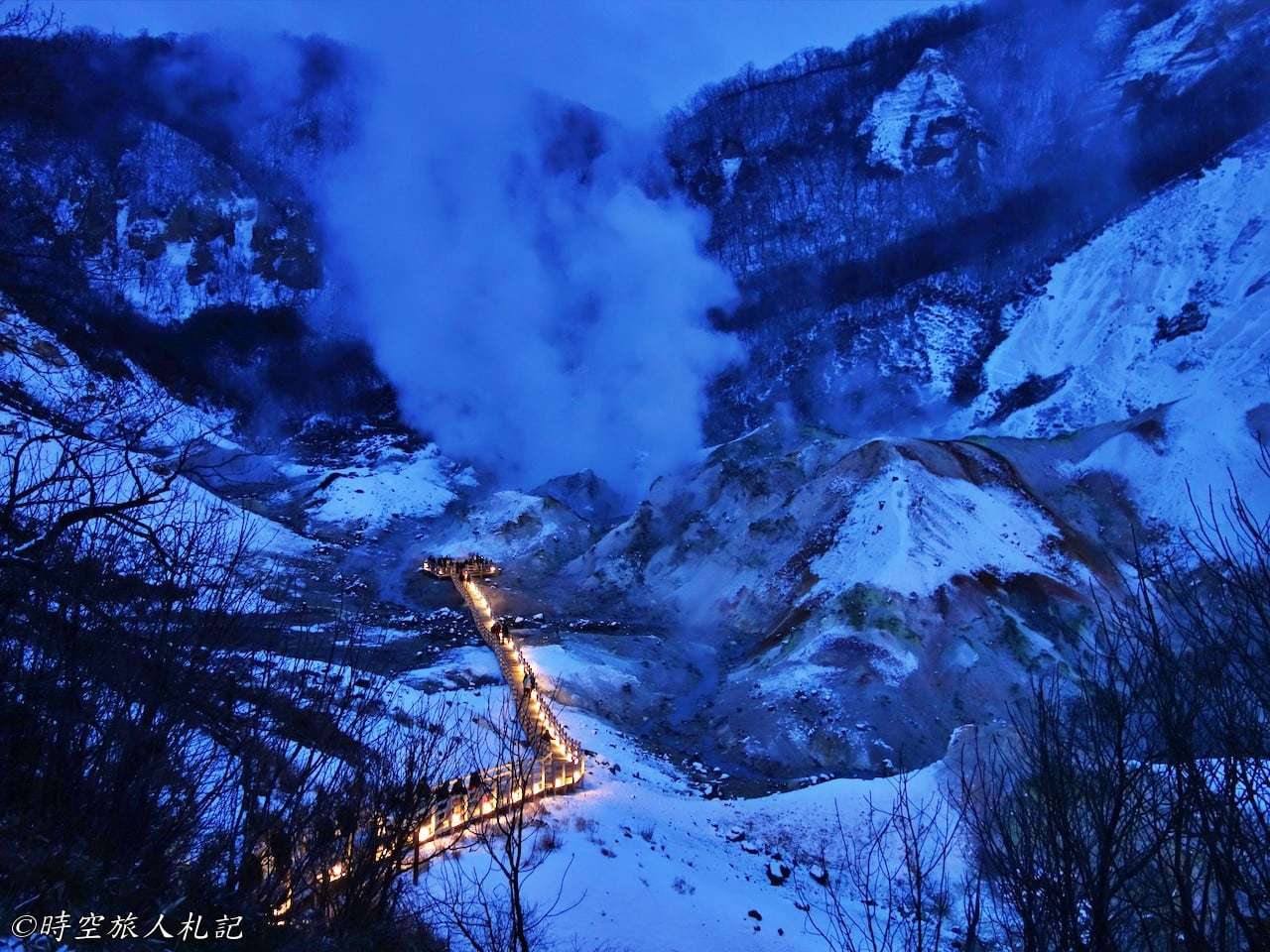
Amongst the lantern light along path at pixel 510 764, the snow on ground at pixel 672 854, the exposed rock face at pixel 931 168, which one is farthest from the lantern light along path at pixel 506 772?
the exposed rock face at pixel 931 168

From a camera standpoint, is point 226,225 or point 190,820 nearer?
point 190,820

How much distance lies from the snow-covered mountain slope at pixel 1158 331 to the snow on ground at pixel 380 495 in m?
43.2

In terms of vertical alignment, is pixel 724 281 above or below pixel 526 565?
above

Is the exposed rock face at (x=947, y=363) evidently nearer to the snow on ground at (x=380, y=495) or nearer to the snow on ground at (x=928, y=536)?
the snow on ground at (x=928, y=536)

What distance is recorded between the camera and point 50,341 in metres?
4.36

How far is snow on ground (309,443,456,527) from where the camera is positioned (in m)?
54.0

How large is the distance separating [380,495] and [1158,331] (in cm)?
5883

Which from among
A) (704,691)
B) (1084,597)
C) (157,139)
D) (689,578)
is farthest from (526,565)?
(157,139)

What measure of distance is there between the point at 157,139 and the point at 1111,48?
343 feet

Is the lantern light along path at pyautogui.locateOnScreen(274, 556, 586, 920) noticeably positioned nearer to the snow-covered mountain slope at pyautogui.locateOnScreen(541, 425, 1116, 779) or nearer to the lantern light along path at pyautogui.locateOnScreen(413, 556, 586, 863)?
the lantern light along path at pyautogui.locateOnScreen(413, 556, 586, 863)

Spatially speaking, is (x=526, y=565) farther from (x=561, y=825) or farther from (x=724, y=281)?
(x=724, y=281)

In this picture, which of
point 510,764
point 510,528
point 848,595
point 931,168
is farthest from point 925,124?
point 510,764

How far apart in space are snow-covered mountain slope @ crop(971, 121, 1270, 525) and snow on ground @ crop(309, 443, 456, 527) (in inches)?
1702

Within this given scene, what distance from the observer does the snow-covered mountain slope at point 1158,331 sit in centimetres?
3886
